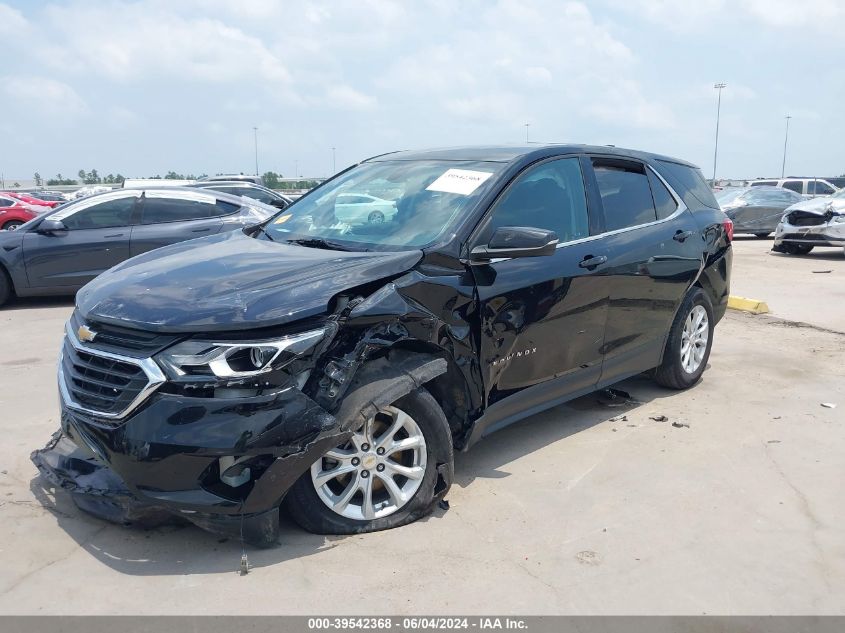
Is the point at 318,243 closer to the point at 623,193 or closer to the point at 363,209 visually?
the point at 363,209

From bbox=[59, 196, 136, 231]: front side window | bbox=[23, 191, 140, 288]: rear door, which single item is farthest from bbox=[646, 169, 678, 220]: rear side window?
bbox=[59, 196, 136, 231]: front side window

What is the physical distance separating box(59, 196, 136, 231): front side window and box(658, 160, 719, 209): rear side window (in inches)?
275

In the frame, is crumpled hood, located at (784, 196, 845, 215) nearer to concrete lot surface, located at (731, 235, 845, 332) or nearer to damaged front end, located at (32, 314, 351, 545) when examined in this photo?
concrete lot surface, located at (731, 235, 845, 332)

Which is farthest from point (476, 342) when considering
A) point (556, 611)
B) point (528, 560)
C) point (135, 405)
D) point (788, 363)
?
point (788, 363)

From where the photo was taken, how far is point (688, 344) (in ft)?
19.7

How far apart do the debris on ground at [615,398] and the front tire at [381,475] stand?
2.33 m

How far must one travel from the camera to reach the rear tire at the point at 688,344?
5.80 metres

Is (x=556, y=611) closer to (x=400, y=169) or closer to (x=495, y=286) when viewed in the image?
(x=495, y=286)

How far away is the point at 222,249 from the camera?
4207 millimetres

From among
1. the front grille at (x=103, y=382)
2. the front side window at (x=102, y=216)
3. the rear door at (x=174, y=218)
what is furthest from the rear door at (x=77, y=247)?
the front grille at (x=103, y=382)

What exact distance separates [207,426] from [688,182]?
15.2 ft

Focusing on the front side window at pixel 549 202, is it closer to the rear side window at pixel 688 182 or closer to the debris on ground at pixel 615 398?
the rear side window at pixel 688 182

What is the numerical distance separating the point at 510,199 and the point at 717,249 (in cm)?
262

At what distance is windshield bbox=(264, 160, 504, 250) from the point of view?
4.17 meters
